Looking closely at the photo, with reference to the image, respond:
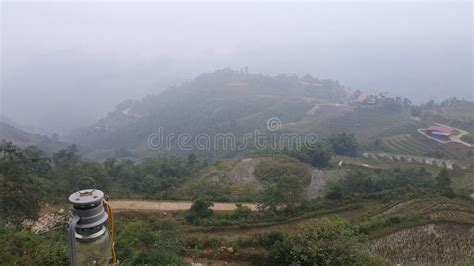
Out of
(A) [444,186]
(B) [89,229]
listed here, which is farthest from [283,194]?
(B) [89,229]

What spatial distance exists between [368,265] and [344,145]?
32.4 metres

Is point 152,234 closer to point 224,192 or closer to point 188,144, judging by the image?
point 224,192

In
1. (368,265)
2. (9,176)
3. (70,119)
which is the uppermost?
(9,176)

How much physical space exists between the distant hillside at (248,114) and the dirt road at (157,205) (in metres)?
33.1

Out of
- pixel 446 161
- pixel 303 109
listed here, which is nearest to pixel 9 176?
pixel 446 161

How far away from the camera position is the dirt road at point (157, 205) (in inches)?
808

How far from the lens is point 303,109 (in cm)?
8475

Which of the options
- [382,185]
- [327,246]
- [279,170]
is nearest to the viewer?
[327,246]

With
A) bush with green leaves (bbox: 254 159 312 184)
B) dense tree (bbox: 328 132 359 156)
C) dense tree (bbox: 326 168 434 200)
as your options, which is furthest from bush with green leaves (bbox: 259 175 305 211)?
dense tree (bbox: 328 132 359 156)

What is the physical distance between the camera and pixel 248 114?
81.8m

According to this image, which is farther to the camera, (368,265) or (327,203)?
(327,203)

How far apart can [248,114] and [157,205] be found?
61347 millimetres

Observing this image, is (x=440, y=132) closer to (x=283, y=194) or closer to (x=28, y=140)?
(x=283, y=194)

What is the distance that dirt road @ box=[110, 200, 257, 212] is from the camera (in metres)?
20.5
